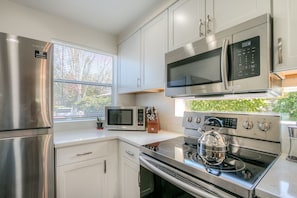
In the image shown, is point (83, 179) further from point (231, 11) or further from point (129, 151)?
point (231, 11)

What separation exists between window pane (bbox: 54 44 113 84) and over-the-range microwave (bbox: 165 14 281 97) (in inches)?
57.4

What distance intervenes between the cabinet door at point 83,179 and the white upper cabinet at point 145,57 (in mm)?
963

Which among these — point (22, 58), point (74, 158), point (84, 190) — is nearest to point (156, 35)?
point (22, 58)

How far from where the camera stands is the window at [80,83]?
206cm

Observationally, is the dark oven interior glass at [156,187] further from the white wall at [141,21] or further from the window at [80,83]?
the white wall at [141,21]

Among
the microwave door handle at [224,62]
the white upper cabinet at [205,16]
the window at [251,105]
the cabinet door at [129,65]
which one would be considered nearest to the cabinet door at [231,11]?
the white upper cabinet at [205,16]

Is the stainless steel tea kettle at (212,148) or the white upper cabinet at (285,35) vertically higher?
Result: the white upper cabinet at (285,35)

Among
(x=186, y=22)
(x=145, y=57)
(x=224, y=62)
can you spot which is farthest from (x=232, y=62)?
(x=145, y=57)

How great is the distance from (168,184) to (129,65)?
1.57 metres

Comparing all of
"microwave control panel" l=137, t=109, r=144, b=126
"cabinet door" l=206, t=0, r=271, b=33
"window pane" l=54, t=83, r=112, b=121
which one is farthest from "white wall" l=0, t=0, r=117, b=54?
"cabinet door" l=206, t=0, r=271, b=33

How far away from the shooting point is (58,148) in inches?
55.9

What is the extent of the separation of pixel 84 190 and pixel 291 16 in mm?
1996

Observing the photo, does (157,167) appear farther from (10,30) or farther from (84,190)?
(10,30)

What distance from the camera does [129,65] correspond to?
2158mm
